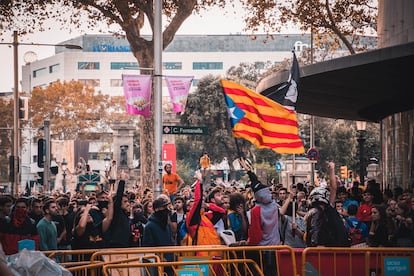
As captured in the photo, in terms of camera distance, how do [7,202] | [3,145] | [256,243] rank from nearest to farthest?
1. [256,243]
2. [7,202]
3. [3,145]

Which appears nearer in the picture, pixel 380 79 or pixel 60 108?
pixel 380 79

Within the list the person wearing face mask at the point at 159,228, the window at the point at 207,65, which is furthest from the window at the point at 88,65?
the person wearing face mask at the point at 159,228

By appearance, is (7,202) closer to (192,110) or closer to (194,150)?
(192,110)

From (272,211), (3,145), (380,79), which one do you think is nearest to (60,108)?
(3,145)

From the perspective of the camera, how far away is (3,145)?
9012 cm

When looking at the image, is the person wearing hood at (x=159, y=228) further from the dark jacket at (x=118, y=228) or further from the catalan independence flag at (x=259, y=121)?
the catalan independence flag at (x=259, y=121)

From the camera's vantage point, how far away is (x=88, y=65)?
14462 cm

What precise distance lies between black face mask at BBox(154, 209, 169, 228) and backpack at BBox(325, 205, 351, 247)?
2277 mm

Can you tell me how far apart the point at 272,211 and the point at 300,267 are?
5.35ft

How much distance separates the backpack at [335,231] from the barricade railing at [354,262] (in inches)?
62.4

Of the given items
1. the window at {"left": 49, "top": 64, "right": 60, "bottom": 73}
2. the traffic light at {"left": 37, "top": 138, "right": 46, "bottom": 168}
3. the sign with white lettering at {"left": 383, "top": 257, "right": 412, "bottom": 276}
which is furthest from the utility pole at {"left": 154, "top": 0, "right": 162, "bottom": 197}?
the window at {"left": 49, "top": 64, "right": 60, "bottom": 73}

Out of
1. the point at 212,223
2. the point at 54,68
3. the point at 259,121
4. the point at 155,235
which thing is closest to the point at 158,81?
the point at 212,223

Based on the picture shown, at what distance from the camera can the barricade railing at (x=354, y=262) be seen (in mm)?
11602

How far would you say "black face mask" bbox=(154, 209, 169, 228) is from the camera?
1453 cm
